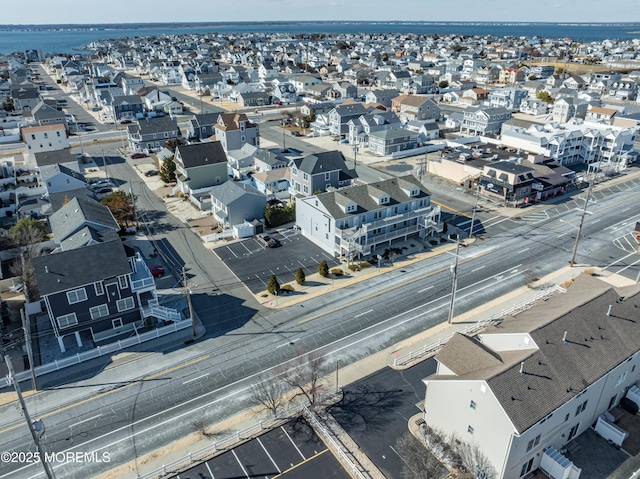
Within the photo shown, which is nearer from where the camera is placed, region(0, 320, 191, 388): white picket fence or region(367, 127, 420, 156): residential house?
region(0, 320, 191, 388): white picket fence

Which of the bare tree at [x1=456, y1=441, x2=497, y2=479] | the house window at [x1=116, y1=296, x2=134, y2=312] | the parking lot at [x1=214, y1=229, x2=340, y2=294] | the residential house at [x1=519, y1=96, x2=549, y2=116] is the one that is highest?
the residential house at [x1=519, y1=96, x2=549, y2=116]

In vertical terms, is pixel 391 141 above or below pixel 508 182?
above

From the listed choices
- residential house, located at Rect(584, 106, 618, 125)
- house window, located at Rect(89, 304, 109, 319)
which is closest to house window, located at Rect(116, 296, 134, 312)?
house window, located at Rect(89, 304, 109, 319)

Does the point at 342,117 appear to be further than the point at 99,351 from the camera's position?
Yes

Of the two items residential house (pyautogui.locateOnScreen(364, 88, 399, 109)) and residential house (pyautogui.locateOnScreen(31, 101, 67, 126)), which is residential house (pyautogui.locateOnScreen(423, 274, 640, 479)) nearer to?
residential house (pyautogui.locateOnScreen(364, 88, 399, 109))

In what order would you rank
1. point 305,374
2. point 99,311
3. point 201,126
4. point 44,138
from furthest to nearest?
1. point 201,126
2. point 44,138
3. point 99,311
4. point 305,374

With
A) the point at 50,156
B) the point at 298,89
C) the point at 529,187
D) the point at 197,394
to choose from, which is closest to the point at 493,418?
the point at 197,394

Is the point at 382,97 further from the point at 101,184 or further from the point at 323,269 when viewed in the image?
the point at 323,269

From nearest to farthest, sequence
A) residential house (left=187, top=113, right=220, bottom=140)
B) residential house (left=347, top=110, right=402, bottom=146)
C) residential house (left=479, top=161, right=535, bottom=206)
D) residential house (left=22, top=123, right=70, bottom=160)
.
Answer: residential house (left=479, top=161, right=535, bottom=206), residential house (left=22, top=123, right=70, bottom=160), residential house (left=347, top=110, right=402, bottom=146), residential house (left=187, top=113, right=220, bottom=140)

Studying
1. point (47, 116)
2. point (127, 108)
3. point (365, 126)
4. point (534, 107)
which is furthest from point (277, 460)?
point (534, 107)
